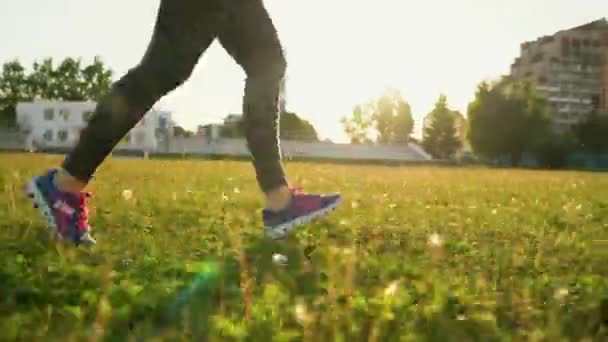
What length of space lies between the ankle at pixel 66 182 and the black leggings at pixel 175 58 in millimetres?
29

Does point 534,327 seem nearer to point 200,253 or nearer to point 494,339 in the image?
point 494,339

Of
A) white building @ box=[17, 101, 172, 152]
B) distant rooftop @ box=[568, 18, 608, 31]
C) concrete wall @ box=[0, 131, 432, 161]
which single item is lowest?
concrete wall @ box=[0, 131, 432, 161]

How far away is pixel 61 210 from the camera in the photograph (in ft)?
13.5

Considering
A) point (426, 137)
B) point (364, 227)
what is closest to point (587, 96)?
point (426, 137)

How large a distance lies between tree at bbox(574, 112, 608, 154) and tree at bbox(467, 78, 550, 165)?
1144cm

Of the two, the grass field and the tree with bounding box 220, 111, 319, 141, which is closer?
the grass field

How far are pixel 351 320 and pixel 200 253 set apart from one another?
1718 millimetres

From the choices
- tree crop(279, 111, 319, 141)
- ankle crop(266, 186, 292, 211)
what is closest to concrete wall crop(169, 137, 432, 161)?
tree crop(279, 111, 319, 141)

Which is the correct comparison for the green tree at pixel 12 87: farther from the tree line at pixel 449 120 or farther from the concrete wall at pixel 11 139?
the concrete wall at pixel 11 139

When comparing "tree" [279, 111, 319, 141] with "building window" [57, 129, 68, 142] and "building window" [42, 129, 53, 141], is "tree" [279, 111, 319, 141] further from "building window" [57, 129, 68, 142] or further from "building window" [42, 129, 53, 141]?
"building window" [42, 129, 53, 141]

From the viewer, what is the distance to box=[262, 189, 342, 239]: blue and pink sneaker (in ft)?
14.8

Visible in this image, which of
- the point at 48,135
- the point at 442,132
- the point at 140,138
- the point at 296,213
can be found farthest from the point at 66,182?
the point at 48,135

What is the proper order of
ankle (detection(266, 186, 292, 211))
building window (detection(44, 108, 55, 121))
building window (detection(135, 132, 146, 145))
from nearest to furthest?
ankle (detection(266, 186, 292, 211)) < building window (detection(135, 132, 146, 145)) < building window (detection(44, 108, 55, 121))

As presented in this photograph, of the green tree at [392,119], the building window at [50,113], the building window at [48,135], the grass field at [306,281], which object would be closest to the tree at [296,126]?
the green tree at [392,119]
